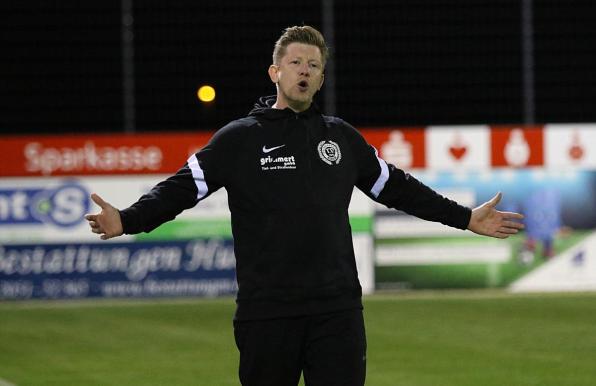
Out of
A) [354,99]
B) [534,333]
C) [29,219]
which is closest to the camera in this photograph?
[534,333]

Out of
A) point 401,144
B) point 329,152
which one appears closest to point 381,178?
point 329,152

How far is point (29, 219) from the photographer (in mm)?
19188

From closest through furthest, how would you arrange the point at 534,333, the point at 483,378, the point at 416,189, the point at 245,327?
the point at 245,327 → the point at 416,189 → the point at 483,378 → the point at 534,333

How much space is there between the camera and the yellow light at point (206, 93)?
21.9m

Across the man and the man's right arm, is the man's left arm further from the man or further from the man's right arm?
the man's right arm

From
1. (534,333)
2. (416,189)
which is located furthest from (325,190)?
(534,333)

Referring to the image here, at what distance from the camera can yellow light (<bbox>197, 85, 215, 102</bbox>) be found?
21938mm

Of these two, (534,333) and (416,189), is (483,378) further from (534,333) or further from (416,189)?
(416,189)

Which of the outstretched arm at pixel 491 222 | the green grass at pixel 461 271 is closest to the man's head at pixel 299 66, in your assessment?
the outstretched arm at pixel 491 222

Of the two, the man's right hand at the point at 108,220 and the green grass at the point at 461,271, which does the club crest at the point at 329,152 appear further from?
the green grass at the point at 461,271

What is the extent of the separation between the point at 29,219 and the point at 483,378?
9960mm

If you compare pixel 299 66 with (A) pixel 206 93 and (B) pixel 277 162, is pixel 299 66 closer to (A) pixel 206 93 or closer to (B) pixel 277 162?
(B) pixel 277 162

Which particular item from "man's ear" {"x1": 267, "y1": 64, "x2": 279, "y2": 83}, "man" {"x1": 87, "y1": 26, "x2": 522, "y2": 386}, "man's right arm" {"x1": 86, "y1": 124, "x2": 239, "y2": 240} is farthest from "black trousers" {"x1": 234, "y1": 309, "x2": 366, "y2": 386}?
"man's ear" {"x1": 267, "y1": 64, "x2": 279, "y2": 83}

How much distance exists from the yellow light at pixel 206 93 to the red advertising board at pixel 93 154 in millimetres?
2431
